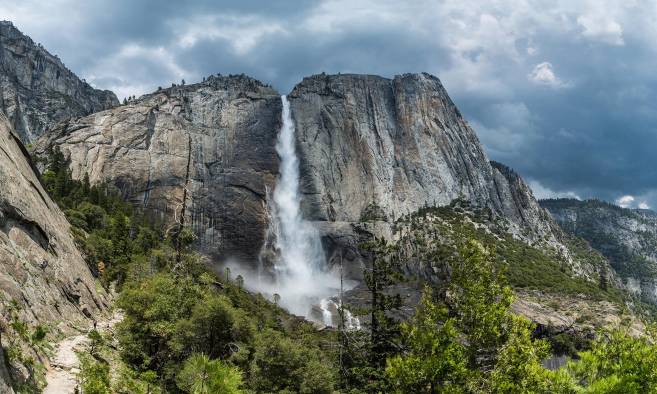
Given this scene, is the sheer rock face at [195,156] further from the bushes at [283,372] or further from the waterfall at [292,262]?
the bushes at [283,372]

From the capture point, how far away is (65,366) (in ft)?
80.1

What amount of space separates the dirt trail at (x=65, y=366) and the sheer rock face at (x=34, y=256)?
1978 millimetres

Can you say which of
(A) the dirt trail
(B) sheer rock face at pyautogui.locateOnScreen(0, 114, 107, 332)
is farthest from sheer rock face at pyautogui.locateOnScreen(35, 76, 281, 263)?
(A) the dirt trail

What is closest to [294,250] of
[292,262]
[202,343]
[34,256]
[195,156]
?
[292,262]

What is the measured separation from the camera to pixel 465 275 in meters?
16.8

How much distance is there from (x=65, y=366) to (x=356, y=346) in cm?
2350

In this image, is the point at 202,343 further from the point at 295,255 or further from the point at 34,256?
the point at 295,255

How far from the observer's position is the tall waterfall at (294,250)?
119 metres

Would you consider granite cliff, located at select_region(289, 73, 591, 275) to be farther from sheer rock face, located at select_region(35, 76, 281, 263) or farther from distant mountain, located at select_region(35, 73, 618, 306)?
sheer rock face, located at select_region(35, 76, 281, 263)

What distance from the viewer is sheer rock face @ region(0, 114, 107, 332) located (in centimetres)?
2833

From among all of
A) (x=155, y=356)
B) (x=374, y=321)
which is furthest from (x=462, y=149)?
(x=155, y=356)

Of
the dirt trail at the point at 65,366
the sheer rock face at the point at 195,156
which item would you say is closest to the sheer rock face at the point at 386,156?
the sheer rock face at the point at 195,156

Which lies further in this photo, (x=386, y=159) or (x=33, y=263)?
(x=386, y=159)

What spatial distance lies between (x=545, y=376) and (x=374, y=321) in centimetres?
2765
